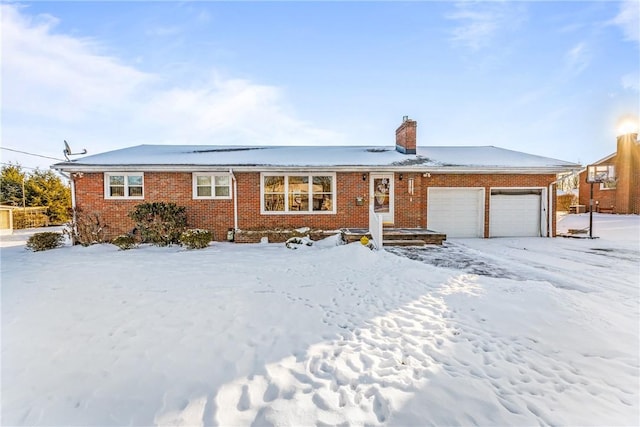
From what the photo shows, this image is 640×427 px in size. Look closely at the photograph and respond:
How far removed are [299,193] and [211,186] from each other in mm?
3643

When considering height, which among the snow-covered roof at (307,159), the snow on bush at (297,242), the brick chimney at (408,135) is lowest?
the snow on bush at (297,242)

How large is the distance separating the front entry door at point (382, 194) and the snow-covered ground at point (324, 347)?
536 cm

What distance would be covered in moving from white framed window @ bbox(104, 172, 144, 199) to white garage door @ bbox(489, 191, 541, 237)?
586 inches

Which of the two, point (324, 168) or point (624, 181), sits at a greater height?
point (624, 181)

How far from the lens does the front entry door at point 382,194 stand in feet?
39.3

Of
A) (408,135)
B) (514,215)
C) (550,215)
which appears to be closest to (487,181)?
(514,215)

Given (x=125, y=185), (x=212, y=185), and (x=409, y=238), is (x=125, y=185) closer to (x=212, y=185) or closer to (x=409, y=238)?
(x=212, y=185)

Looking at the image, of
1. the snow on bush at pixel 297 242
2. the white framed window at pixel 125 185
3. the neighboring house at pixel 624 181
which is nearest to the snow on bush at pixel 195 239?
the snow on bush at pixel 297 242

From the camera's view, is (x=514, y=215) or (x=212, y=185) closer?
(x=212, y=185)

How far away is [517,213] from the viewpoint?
12.5 m

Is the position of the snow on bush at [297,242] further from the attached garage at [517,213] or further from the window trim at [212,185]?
the attached garage at [517,213]

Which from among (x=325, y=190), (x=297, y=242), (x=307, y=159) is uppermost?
(x=307, y=159)

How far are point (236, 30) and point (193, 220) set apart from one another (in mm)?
7102

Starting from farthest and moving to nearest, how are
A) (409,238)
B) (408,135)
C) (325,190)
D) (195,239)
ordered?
(408,135) < (325,190) < (409,238) < (195,239)
